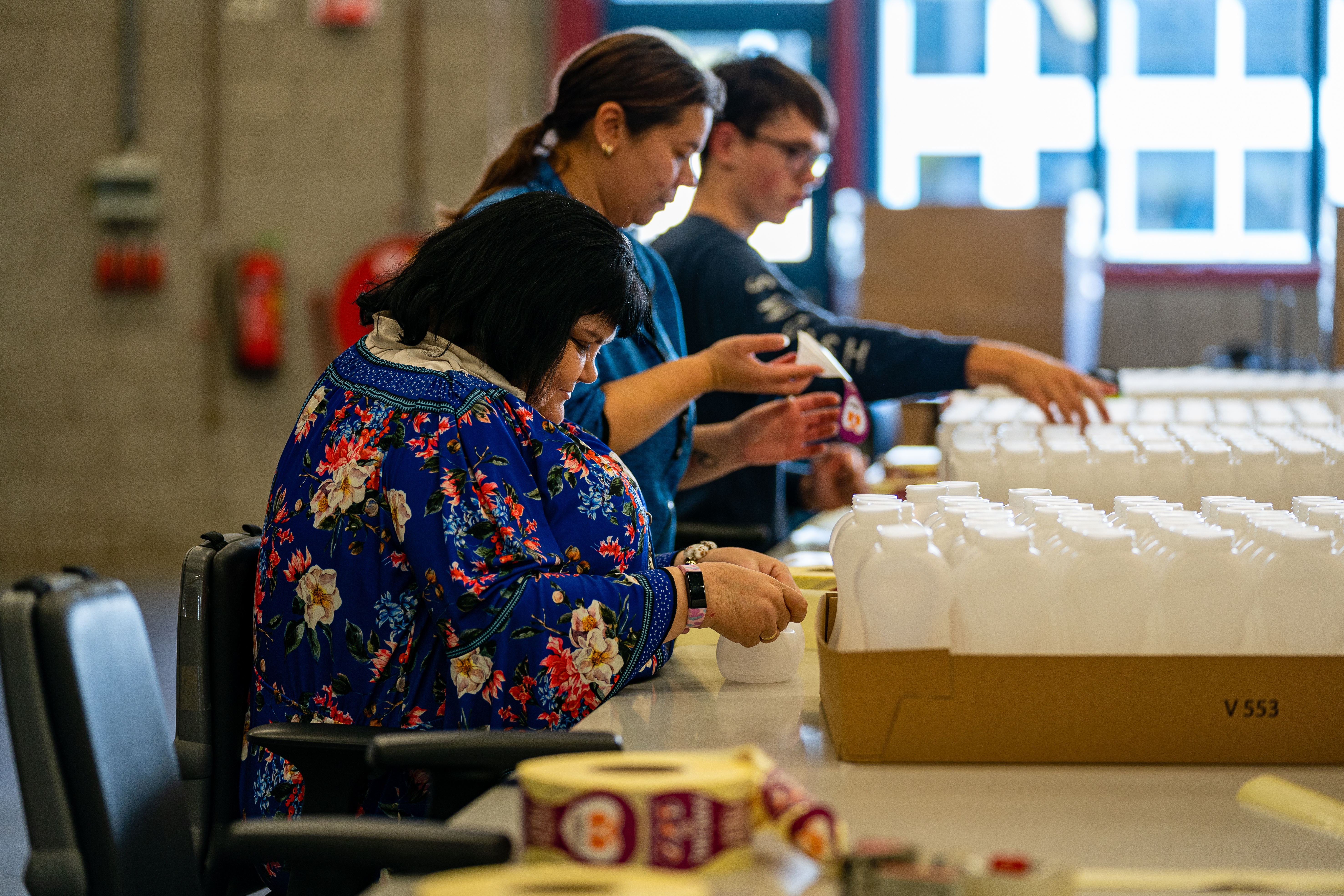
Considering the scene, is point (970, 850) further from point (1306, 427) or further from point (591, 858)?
point (1306, 427)

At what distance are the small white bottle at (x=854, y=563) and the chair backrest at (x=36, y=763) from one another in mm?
646

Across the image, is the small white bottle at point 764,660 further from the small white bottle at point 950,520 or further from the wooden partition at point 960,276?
the wooden partition at point 960,276

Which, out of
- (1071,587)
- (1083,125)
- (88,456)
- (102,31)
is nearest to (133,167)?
(102,31)

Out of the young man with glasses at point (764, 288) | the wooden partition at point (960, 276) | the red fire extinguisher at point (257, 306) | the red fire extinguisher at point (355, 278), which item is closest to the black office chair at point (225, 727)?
the young man with glasses at point (764, 288)

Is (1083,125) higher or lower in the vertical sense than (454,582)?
higher

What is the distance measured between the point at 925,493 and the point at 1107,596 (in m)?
0.36

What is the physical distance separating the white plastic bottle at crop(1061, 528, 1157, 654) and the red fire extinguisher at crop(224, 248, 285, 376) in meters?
5.80

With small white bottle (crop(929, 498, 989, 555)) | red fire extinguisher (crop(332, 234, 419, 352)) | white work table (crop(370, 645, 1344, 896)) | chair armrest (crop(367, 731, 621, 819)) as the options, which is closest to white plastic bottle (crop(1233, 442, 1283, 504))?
small white bottle (crop(929, 498, 989, 555))

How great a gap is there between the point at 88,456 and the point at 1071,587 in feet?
21.0

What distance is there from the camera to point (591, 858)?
0.74 meters

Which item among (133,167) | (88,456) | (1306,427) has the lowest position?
(88,456)

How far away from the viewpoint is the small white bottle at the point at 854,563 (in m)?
1.07

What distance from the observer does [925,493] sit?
140 cm

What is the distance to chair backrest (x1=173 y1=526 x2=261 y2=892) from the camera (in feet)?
4.74
